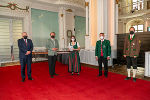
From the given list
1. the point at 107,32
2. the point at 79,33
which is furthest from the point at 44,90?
the point at 79,33

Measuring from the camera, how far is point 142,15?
1209cm

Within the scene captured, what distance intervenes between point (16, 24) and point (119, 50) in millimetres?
6555

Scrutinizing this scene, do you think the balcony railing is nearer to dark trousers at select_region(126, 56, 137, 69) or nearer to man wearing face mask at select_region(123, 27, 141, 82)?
man wearing face mask at select_region(123, 27, 141, 82)

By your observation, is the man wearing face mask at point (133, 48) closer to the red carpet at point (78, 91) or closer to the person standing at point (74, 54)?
the red carpet at point (78, 91)

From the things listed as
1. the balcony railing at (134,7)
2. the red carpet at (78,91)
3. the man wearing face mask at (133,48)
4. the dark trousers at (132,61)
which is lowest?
the red carpet at (78,91)

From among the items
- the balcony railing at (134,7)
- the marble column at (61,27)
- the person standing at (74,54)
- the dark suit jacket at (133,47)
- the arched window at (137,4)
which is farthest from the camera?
the arched window at (137,4)

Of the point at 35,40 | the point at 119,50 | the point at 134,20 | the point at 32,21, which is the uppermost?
the point at 134,20

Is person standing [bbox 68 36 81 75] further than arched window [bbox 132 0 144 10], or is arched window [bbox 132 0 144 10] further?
arched window [bbox 132 0 144 10]

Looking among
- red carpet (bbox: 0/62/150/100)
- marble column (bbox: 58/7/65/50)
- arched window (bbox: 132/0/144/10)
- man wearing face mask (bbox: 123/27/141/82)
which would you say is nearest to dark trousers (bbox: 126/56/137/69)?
man wearing face mask (bbox: 123/27/141/82)

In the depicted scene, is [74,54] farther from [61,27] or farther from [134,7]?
[134,7]

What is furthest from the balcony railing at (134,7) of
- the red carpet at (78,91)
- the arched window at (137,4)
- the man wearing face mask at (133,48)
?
the red carpet at (78,91)

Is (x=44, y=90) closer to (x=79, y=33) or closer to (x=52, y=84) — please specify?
(x=52, y=84)

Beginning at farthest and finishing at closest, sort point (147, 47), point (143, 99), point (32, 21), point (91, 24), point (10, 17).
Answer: point (32, 21) → point (10, 17) → point (91, 24) → point (147, 47) → point (143, 99)

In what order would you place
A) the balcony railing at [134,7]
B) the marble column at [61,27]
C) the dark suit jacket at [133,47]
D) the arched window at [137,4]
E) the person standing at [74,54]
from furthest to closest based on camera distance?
1. the arched window at [137,4]
2. the balcony railing at [134,7]
3. the marble column at [61,27]
4. the person standing at [74,54]
5. the dark suit jacket at [133,47]
